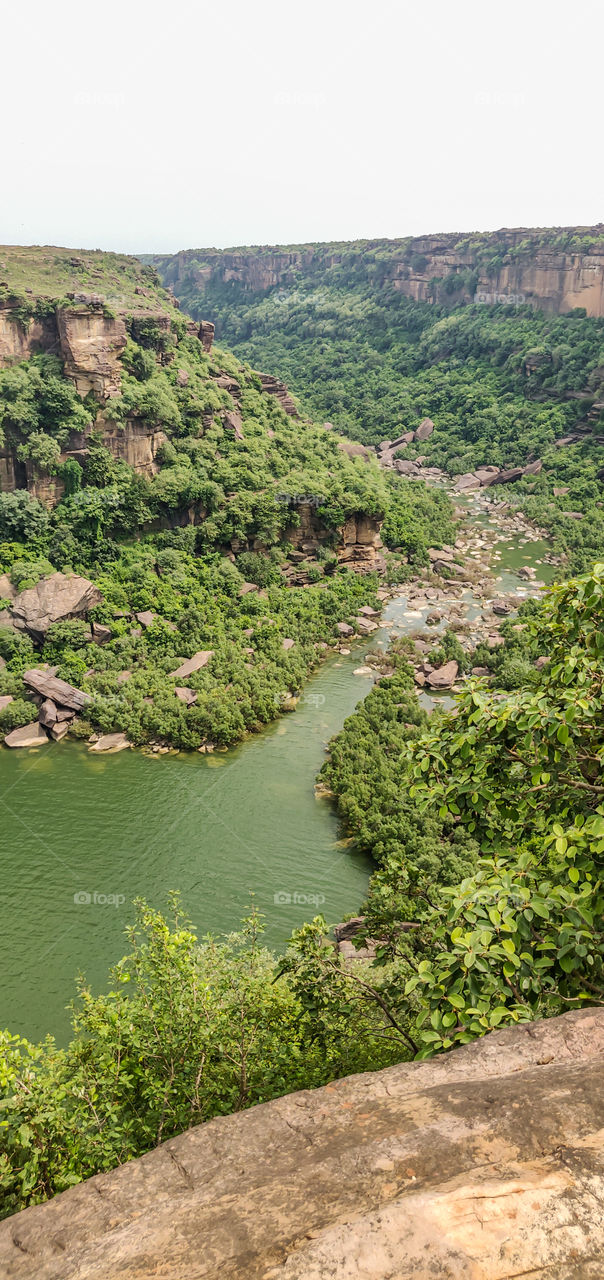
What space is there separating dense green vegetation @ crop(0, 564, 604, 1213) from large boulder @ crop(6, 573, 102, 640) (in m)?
16.6

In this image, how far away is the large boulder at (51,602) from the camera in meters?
22.8

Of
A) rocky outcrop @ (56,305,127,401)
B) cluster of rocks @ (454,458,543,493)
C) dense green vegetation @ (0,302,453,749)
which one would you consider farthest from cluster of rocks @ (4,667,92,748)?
cluster of rocks @ (454,458,543,493)

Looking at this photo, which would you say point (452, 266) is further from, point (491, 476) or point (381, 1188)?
point (381, 1188)

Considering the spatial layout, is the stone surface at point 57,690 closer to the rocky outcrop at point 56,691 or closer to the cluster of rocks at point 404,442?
the rocky outcrop at point 56,691

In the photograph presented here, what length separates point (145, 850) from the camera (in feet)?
53.8

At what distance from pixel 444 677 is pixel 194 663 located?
8213 millimetres

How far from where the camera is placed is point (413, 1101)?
3.85 m

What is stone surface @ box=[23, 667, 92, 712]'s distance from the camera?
68.9ft

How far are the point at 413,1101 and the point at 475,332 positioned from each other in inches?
2552

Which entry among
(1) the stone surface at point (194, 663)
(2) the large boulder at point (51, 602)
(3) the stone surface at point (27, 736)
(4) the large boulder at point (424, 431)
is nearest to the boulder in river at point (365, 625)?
(1) the stone surface at point (194, 663)

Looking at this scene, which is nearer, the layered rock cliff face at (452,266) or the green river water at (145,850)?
the green river water at (145,850)

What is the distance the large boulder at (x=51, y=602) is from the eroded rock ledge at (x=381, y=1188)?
2047 centimetres

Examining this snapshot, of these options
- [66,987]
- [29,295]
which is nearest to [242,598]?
[29,295]

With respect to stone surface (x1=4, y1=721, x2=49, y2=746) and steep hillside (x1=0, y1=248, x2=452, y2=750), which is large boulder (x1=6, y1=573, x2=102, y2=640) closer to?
steep hillside (x1=0, y1=248, x2=452, y2=750)
